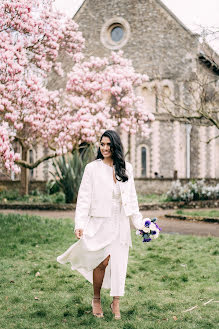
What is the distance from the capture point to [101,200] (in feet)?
→ 14.1

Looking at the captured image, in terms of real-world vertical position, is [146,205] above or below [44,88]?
below

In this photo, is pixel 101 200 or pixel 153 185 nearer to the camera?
pixel 101 200

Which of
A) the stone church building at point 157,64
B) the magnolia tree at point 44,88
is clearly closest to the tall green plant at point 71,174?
the magnolia tree at point 44,88

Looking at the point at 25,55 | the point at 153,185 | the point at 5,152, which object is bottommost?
the point at 153,185

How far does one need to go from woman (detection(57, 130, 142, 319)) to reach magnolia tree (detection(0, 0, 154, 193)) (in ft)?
12.7

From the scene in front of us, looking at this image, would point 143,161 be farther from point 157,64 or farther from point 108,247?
point 108,247

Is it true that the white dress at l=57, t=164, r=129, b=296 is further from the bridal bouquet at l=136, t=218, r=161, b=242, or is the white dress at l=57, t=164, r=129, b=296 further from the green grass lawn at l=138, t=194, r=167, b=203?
the green grass lawn at l=138, t=194, r=167, b=203

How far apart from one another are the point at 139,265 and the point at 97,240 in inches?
106

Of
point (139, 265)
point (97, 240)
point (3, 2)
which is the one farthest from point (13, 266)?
point (3, 2)

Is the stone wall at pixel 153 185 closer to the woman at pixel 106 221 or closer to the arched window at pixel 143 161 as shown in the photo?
the arched window at pixel 143 161

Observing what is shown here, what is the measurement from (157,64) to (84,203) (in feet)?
84.3

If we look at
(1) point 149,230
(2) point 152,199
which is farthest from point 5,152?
(2) point 152,199

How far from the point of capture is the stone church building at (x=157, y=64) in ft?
92.4

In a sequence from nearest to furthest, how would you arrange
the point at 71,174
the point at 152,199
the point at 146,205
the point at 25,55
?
the point at 25,55, the point at 146,205, the point at 71,174, the point at 152,199
